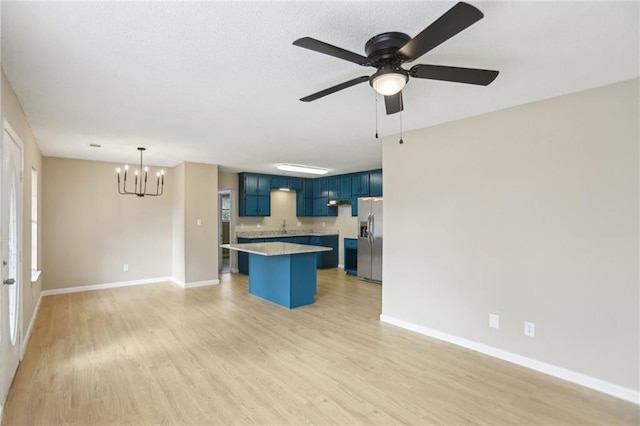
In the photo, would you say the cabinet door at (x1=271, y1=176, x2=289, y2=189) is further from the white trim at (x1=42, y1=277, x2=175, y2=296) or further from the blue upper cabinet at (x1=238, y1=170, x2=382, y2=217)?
the white trim at (x1=42, y1=277, x2=175, y2=296)

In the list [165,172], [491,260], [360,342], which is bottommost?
[360,342]

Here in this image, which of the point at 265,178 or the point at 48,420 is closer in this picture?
the point at 48,420

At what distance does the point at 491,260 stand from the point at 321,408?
2.13 m

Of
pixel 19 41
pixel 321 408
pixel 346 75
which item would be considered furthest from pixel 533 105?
pixel 19 41

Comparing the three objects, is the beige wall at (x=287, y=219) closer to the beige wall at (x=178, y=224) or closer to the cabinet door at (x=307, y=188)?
the cabinet door at (x=307, y=188)

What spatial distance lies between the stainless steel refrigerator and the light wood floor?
7.78 ft

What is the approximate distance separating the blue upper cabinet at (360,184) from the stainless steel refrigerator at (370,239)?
36 cm

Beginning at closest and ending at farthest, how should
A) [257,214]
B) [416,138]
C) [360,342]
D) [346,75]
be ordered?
[346,75] → [360,342] → [416,138] → [257,214]

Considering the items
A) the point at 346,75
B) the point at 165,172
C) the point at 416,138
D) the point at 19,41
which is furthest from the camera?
the point at 165,172

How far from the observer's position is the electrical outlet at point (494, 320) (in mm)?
3174

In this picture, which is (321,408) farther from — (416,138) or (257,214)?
(257,214)

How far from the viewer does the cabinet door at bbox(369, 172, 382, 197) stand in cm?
704

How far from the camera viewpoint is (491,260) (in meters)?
3.24

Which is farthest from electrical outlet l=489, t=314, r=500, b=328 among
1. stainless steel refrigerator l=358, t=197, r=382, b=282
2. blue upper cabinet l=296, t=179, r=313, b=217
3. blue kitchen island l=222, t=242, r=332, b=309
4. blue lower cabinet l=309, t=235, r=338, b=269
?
blue upper cabinet l=296, t=179, r=313, b=217
